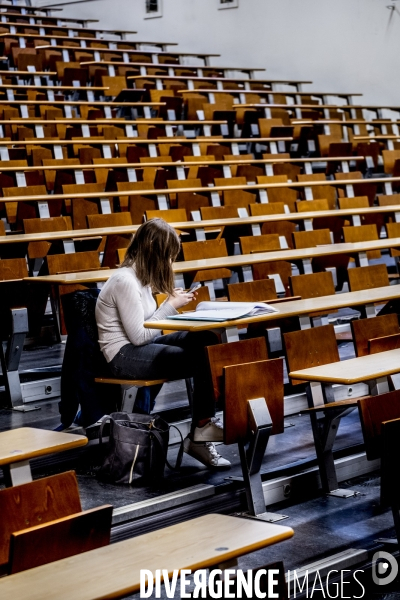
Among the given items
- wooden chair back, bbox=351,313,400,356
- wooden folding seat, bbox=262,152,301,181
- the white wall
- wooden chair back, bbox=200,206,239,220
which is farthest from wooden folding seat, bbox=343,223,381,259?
the white wall

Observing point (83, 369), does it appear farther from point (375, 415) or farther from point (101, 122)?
point (101, 122)

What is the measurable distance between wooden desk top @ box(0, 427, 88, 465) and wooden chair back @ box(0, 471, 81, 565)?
0.13 metres

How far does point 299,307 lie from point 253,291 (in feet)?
1.49

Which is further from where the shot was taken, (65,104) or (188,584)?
(65,104)

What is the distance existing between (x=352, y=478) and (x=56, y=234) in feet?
5.77

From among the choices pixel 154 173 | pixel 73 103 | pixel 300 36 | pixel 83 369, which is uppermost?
pixel 300 36

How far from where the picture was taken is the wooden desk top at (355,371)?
211 cm

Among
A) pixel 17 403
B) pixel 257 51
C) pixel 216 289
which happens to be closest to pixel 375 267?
pixel 216 289

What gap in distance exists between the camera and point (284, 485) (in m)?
2.38

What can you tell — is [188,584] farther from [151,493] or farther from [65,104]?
[65,104]

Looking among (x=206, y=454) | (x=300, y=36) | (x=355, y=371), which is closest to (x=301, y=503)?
(x=206, y=454)

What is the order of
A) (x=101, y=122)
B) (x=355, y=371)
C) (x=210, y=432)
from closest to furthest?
(x=355, y=371), (x=210, y=432), (x=101, y=122)

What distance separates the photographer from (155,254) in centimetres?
269

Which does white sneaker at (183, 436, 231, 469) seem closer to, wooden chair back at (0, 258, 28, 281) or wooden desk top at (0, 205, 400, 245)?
wooden chair back at (0, 258, 28, 281)
